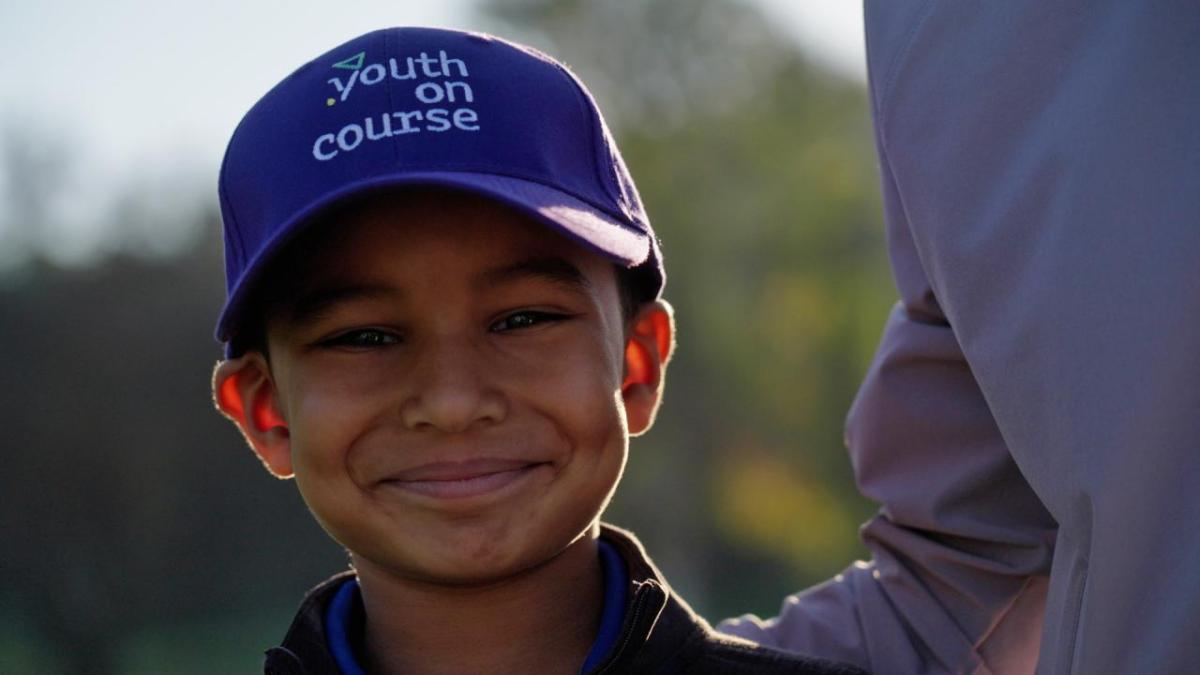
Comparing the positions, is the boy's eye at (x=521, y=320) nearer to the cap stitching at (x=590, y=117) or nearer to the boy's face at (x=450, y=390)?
the boy's face at (x=450, y=390)

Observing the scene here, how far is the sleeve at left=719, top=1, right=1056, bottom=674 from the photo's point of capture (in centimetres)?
202

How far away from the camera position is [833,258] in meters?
23.9

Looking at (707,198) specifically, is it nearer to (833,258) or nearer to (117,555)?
(833,258)

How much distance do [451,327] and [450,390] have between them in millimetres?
90

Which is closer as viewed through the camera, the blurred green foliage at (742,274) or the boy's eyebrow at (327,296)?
the boy's eyebrow at (327,296)

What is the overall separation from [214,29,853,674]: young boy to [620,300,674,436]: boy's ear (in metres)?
0.15

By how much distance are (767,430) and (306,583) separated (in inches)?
488

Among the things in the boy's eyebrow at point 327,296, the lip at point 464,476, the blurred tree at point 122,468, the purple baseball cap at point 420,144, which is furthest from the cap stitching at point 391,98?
the blurred tree at point 122,468

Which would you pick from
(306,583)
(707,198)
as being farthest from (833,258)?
(306,583)

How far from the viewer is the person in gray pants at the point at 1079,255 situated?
1402mm

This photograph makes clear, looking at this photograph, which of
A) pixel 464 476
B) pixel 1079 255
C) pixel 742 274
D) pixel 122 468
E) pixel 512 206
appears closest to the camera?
pixel 1079 255

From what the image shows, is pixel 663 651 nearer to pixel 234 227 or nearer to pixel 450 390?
pixel 450 390

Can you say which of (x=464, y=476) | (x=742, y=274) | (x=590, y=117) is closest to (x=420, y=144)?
(x=590, y=117)

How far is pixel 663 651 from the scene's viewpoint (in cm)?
203
